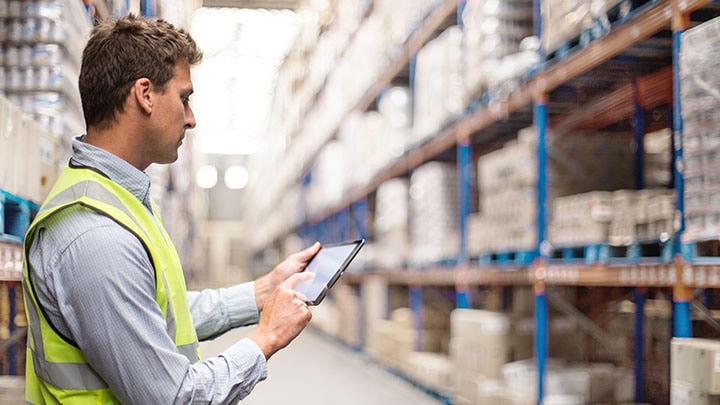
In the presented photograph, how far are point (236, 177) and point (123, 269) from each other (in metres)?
34.0

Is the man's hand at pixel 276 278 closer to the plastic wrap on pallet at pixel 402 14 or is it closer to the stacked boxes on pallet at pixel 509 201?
the stacked boxes on pallet at pixel 509 201

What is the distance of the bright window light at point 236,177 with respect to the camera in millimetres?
35250

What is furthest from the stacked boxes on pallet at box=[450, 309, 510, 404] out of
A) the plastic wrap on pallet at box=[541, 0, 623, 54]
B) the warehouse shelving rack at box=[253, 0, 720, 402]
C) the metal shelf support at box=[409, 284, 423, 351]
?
the plastic wrap on pallet at box=[541, 0, 623, 54]

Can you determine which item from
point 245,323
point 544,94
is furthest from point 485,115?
point 245,323

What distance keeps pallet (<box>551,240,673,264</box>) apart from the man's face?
2.19 metres

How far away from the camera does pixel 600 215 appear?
420 centimetres

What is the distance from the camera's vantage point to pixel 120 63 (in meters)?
2.03

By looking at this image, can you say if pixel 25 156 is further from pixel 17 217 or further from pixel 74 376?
pixel 74 376

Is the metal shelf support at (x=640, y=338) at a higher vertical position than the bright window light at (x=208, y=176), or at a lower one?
lower

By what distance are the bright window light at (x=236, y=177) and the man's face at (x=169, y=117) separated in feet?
109

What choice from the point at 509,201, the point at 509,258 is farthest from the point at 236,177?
the point at 509,201

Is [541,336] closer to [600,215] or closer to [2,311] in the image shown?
[600,215]

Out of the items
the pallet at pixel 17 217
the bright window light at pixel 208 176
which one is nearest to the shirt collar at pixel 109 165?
the pallet at pixel 17 217

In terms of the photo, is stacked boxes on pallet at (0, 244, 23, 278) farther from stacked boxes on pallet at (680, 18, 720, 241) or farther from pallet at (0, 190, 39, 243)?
stacked boxes on pallet at (680, 18, 720, 241)
